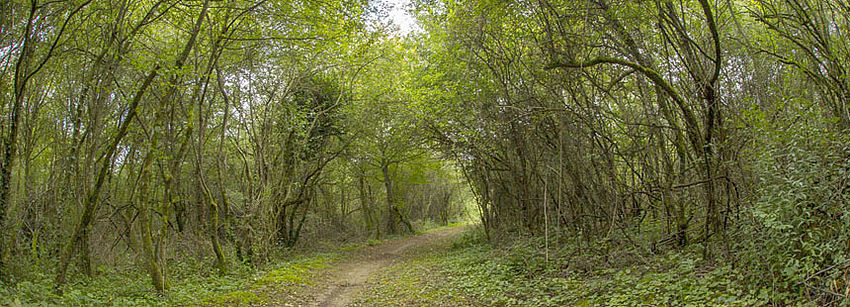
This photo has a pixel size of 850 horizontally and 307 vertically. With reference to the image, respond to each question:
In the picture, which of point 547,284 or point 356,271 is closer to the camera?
point 547,284

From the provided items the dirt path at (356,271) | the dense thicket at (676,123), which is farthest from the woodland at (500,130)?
the dirt path at (356,271)

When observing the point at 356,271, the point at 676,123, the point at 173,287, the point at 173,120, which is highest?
the point at 173,120

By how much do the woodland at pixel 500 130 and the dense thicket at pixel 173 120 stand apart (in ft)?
0.25

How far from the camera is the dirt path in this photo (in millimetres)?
8195

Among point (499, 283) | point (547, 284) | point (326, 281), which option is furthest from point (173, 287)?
point (547, 284)

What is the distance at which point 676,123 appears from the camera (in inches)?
247

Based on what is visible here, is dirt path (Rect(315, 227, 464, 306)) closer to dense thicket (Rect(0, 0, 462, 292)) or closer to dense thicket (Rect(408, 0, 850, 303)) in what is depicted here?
dense thicket (Rect(0, 0, 462, 292))

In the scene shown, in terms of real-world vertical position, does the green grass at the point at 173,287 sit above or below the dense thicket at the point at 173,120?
below

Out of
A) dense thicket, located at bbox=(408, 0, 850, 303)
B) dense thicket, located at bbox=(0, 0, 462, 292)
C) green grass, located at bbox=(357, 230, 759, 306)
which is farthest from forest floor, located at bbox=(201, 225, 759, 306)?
dense thicket, located at bbox=(0, 0, 462, 292)

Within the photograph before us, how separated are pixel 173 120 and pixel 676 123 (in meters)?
8.60

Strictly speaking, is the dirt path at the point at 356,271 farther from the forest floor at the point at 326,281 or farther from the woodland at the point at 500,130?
the woodland at the point at 500,130

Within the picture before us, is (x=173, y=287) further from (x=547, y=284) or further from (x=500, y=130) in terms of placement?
(x=500, y=130)

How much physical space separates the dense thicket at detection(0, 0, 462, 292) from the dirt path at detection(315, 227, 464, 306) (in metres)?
2.17

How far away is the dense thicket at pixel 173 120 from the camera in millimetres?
6871
